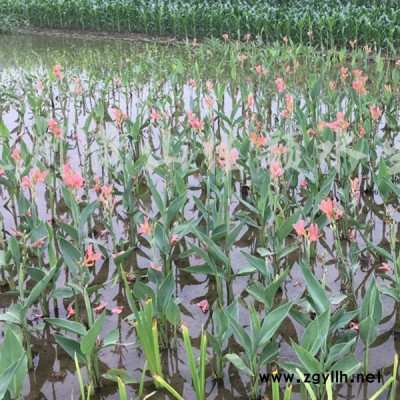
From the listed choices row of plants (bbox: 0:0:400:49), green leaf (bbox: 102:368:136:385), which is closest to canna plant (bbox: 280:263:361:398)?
green leaf (bbox: 102:368:136:385)

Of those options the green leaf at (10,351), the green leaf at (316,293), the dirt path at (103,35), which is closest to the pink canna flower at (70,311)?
the green leaf at (10,351)

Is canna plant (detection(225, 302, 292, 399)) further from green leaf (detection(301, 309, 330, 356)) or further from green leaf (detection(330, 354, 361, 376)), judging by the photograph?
green leaf (detection(330, 354, 361, 376))

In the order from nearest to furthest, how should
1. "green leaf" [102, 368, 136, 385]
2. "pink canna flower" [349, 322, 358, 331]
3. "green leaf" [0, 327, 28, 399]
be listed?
"green leaf" [0, 327, 28, 399] < "green leaf" [102, 368, 136, 385] < "pink canna flower" [349, 322, 358, 331]

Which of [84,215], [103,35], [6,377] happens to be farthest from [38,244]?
[103,35]

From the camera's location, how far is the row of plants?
369 inches

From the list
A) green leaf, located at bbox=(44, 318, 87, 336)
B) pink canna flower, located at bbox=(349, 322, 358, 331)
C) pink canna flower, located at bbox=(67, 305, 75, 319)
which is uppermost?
green leaf, located at bbox=(44, 318, 87, 336)

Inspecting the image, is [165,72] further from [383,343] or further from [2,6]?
[2,6]

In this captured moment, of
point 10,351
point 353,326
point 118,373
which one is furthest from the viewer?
point 353,326

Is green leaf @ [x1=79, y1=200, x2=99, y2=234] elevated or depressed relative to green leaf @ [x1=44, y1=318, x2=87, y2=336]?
elevated

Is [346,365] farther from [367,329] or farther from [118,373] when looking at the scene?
[118,373]

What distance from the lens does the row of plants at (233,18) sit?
369 inches

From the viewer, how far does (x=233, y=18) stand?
11062mm

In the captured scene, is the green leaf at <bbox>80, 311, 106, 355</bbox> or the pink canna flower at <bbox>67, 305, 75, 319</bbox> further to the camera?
the pink canna flower at <bbox>67, 305, 75, 319</bbox>

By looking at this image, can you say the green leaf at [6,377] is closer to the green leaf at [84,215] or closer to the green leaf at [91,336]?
the green leaf at [91,336]
